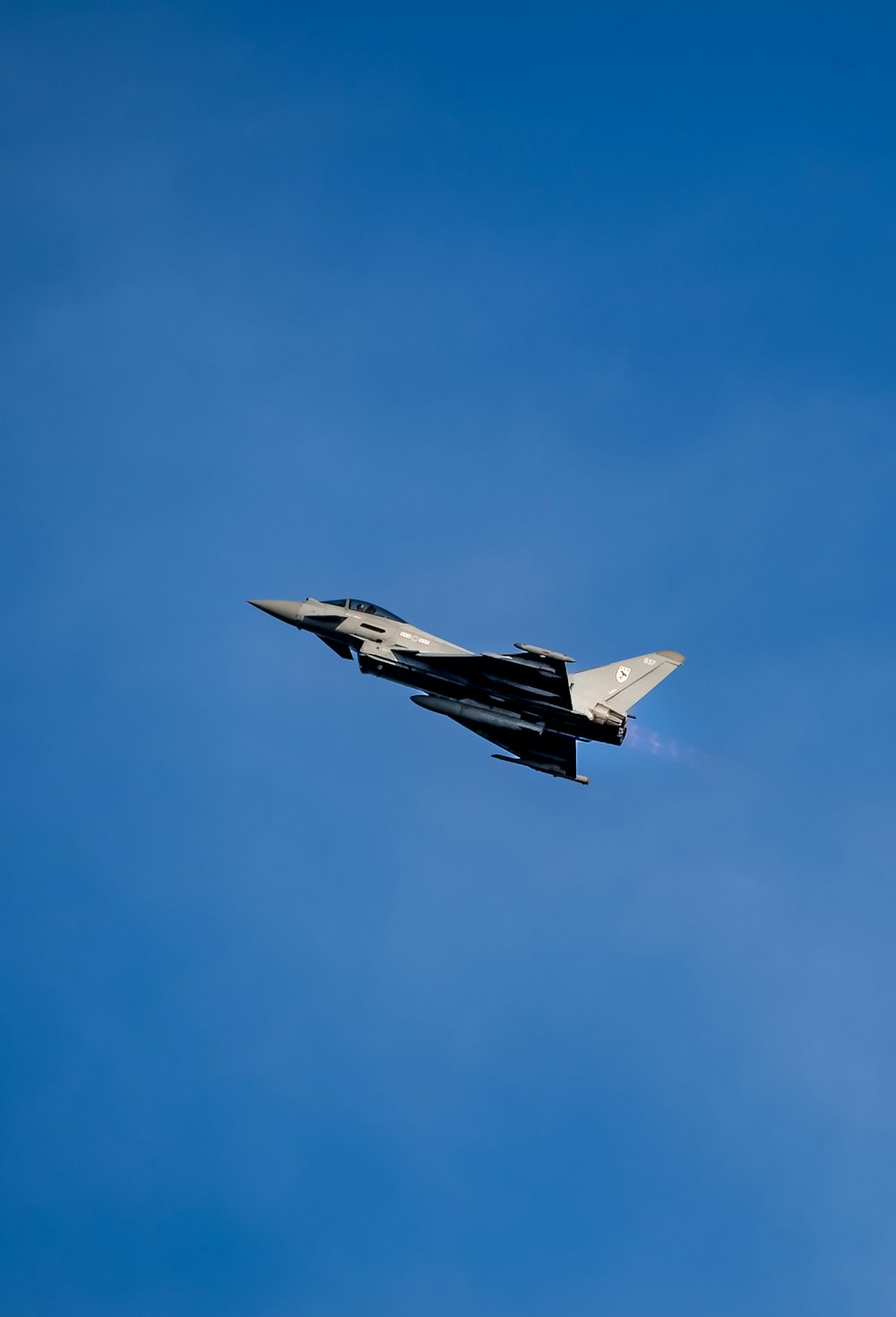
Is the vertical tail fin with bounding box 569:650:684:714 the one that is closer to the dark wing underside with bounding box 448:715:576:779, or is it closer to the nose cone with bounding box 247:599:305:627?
the dark wing underside with bounding box 448:715:576:779

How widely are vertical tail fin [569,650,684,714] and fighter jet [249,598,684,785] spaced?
0.11 ft

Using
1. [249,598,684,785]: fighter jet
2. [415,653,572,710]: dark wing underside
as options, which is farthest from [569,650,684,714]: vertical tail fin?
[415,653,572,710]: dark wing underside

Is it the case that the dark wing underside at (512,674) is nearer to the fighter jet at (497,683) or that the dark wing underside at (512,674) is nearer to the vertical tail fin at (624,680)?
the fighter jet at (497,683)

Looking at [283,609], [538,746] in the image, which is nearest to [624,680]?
[538,746]

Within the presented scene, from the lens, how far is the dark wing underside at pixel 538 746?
4509cm

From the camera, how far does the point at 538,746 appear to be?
46781 mm

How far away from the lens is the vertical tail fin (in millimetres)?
46072

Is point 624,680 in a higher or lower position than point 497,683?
higher

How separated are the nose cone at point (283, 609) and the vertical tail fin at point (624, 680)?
1052 centimetres

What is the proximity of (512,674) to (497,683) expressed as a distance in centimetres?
90

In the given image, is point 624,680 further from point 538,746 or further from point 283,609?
point 283,609

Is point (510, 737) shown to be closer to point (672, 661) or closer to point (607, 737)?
point (607, 737)

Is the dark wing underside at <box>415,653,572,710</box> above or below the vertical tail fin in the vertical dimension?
below

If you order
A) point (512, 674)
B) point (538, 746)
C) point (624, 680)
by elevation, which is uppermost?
point (624, 680)
